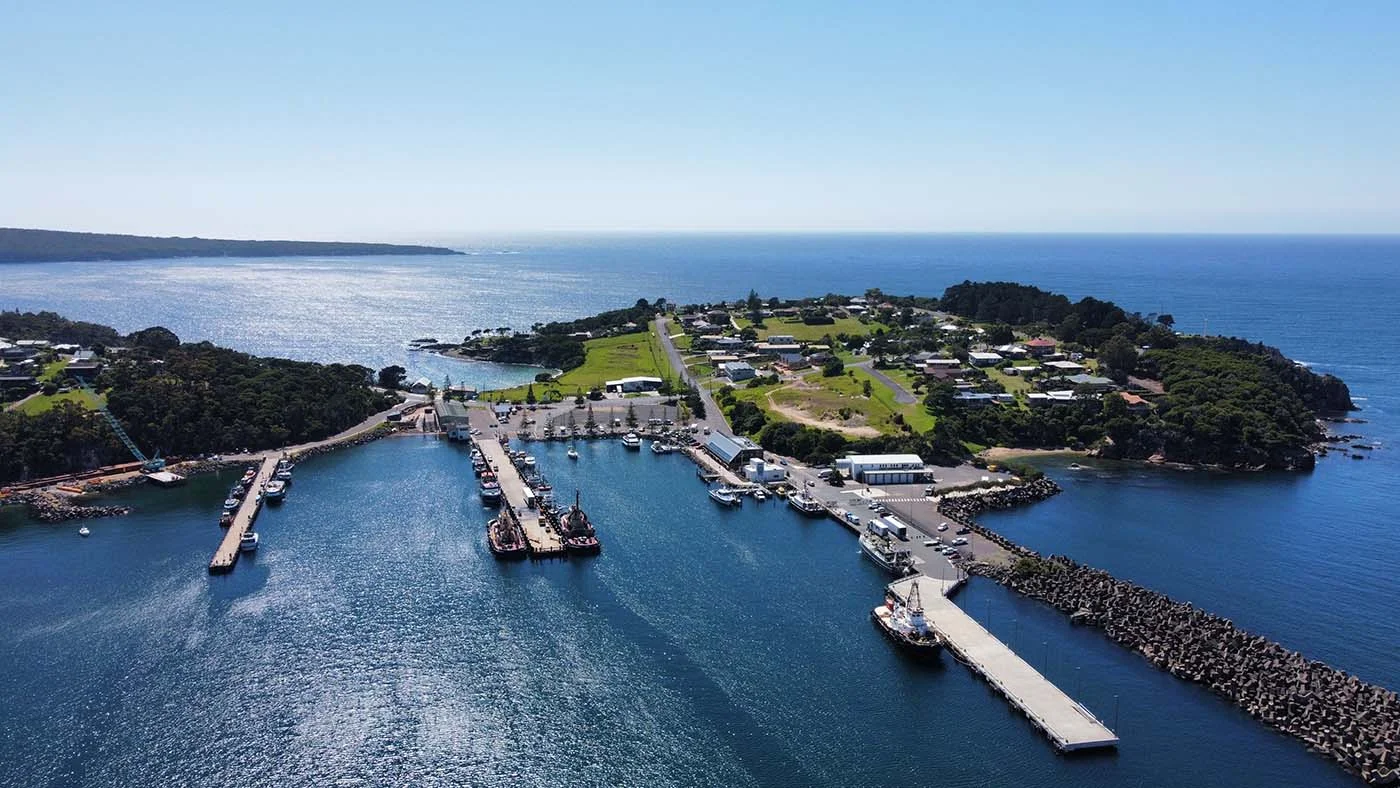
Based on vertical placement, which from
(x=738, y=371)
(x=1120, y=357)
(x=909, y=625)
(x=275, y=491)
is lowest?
(x=909, y=625)

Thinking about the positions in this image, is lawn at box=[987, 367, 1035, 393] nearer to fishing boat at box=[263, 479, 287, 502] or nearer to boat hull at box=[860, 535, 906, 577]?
boat hull at box=[860, 535, 906, 577]

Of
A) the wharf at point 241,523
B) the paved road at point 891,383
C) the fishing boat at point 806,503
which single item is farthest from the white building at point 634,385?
the fishing boat at point 806,503

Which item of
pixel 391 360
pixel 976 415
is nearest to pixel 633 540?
pixel 976 415

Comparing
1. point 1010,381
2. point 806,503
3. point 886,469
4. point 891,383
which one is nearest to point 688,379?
point 891,383

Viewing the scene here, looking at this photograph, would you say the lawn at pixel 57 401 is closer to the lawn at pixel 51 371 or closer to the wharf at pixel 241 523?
the lawn at pixel 51 371

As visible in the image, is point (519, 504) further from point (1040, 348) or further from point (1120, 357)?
point (1040, 348)
